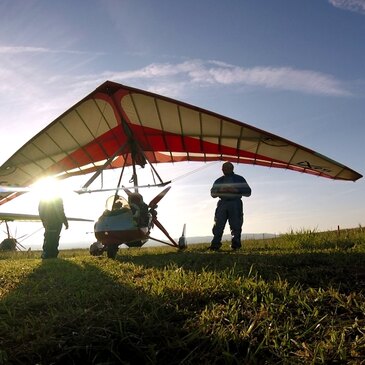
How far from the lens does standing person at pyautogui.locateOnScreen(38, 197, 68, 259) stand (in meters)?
10.1

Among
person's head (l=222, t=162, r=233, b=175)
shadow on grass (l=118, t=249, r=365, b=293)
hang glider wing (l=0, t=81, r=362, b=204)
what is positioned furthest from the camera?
person's head (l=222, t=162, r=233, b=175)

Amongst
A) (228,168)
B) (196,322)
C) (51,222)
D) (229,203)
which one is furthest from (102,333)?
(51,222)

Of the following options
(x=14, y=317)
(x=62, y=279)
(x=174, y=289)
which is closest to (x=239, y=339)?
→ (x=174, y=289)

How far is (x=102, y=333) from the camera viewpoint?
2127 mm

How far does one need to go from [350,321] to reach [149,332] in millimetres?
1258

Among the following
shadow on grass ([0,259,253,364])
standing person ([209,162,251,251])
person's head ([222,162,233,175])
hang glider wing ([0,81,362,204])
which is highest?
hang glider wing ([0,81,362,204])

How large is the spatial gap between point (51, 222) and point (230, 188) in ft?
17.2

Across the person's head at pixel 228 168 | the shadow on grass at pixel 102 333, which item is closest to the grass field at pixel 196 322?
the shadow on grass at pixel 102 333

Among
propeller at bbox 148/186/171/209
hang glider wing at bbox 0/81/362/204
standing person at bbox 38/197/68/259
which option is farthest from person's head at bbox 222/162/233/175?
standing person at bbox 38/197/68/259

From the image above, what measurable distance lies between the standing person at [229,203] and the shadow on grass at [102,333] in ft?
20.1

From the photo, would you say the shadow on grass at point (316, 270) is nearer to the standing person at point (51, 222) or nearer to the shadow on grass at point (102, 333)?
the shadow on grass at point (102, 333)

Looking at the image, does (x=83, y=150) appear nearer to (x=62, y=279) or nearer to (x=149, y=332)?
(x=62, y=279)

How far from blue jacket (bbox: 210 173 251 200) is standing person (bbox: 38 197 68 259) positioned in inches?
179

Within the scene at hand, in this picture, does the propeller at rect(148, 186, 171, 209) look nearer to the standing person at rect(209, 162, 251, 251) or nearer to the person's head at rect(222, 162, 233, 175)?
the standing person at rect(209, 162, 251, 251)
